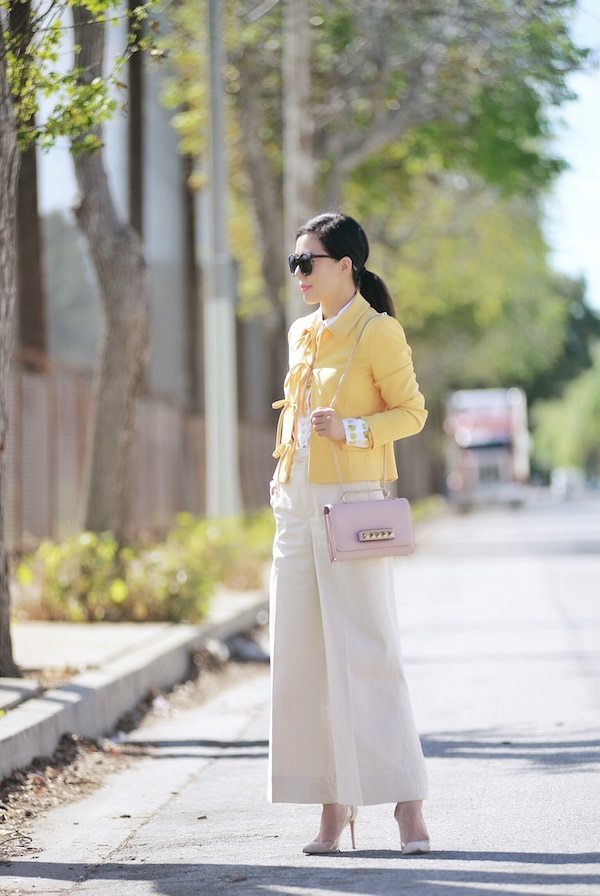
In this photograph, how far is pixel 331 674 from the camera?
5.76m

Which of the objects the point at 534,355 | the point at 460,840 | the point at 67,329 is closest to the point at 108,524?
the point at 460,840

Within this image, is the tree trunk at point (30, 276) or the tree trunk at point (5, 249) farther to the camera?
the tree trunk at point (30, 276)

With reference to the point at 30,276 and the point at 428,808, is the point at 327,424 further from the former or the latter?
the point at 30,276

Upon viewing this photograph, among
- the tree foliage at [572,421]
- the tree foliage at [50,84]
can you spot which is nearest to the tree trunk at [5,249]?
the tree foliage at [50,84]

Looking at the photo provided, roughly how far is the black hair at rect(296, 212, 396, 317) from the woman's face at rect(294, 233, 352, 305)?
22mm

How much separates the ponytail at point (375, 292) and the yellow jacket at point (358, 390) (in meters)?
0.10

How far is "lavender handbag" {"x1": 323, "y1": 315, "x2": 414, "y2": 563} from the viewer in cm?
567

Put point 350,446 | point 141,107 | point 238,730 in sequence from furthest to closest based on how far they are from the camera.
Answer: point 141,107, point 238,730, point 350,446

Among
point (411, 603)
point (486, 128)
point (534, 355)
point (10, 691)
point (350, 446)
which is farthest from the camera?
point (534, 355)

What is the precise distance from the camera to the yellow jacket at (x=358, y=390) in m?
5.80

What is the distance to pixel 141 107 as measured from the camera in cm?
2906

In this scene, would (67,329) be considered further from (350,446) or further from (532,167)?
(350,446)

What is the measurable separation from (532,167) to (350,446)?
19.7m

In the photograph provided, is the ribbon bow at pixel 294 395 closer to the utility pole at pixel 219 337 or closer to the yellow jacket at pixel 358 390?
the yellow jacket at pixel 358 390
